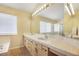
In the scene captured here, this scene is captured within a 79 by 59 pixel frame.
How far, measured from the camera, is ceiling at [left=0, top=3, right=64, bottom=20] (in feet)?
5.56

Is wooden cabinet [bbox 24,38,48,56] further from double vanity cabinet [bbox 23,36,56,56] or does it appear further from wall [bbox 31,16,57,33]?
wall [bbox 31,16,57,33]

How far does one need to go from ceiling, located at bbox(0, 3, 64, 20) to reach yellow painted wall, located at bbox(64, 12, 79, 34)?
0.28ft

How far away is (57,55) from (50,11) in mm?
678

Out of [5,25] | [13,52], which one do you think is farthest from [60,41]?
[5,25]

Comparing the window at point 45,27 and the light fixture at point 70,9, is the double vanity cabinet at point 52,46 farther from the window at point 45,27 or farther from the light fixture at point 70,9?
the light fixture at point 70,9

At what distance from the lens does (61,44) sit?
1578 millimetres

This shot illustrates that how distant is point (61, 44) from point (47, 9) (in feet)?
1.89

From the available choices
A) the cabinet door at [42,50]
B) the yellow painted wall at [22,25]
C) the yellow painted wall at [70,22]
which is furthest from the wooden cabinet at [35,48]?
the yellow painted wall at [70,22]

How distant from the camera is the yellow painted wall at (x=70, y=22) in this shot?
5.39 feet

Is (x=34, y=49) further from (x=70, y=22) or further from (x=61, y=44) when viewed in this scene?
(x=70, y=22)

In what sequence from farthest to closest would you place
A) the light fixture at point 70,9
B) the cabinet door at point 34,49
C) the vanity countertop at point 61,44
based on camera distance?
the cabinet door at point 34,49 < the light fixture at point 70,9 < the vanity countertop at point 61,44

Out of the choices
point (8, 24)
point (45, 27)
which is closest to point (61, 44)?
point (45, 27)

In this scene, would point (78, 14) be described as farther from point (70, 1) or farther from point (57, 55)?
point (57, 55)

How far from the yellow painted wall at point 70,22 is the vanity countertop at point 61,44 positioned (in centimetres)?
14
